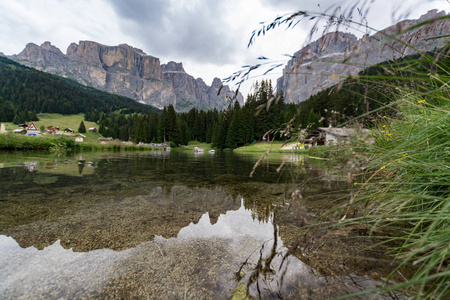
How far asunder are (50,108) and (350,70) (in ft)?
411

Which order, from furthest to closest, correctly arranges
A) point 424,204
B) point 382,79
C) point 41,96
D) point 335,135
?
point 41,96 < point 424,204 < point 335,135 < point 382,79

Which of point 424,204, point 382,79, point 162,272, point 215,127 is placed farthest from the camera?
point 215,127

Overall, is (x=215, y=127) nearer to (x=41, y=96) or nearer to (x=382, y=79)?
(x=382, y=79)

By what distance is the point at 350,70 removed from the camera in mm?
1123

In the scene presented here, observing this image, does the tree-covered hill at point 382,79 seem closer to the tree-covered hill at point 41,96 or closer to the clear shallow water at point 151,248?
the clear shallow water at point 151,248

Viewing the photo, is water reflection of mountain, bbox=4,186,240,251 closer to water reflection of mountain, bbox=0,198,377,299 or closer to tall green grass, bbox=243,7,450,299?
water reflection of mountain, bbox=0,198,377,299

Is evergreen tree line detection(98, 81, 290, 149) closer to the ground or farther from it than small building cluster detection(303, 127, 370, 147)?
farther from it

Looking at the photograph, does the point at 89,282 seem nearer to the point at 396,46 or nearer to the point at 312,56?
the point at 312,56

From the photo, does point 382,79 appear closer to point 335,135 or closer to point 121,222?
point 335,135

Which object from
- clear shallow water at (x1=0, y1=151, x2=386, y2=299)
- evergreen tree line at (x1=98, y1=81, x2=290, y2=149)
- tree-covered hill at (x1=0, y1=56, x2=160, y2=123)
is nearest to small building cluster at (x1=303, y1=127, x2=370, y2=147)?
clear shallow water at (x1=0, y1=151, x2=386, y2=299)

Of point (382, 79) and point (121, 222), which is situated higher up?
point (382, 79)

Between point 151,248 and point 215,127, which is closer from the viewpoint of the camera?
point 151,248

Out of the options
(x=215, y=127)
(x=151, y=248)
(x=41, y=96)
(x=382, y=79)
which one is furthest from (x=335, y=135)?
(x=41, y=96)

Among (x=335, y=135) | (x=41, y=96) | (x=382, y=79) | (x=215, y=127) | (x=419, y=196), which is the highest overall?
(x=41, y=96)
